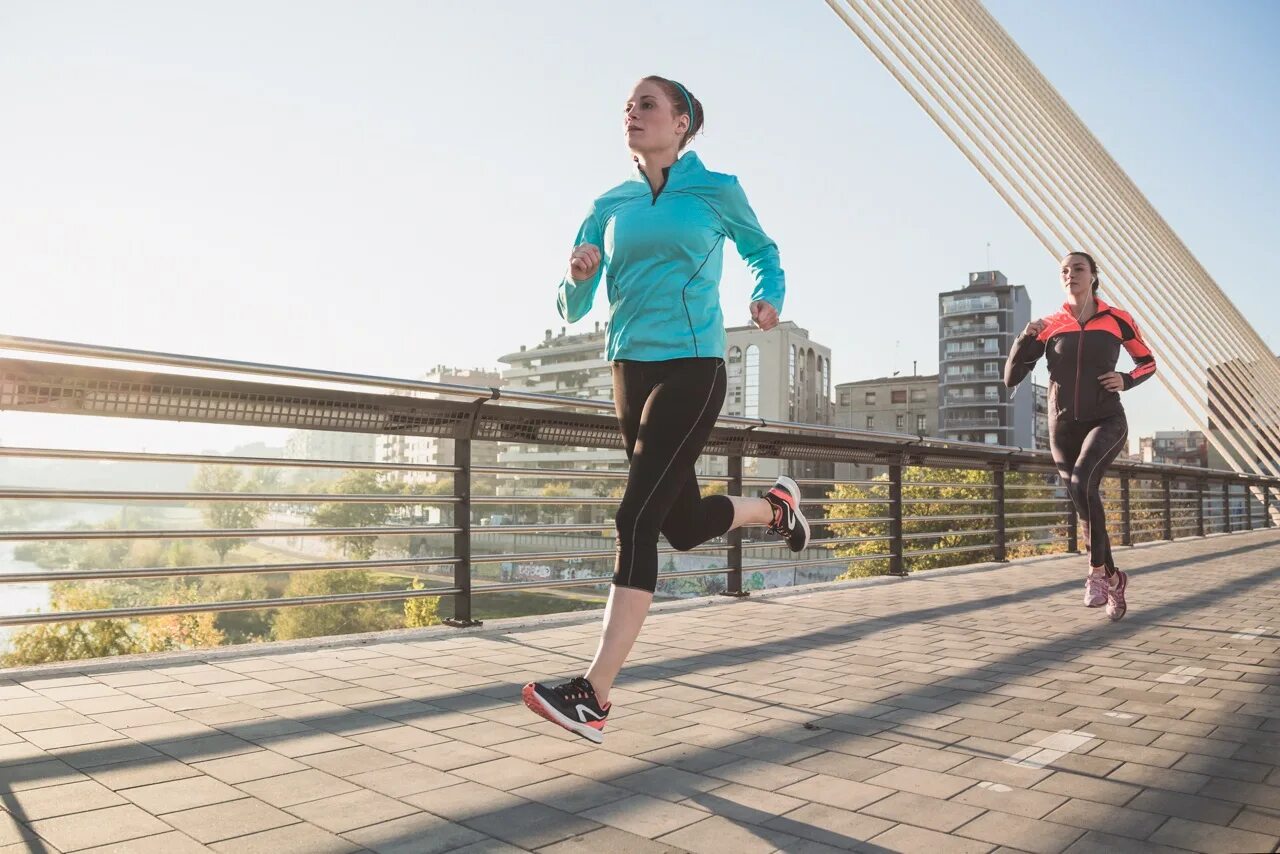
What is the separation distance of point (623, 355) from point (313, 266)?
182m

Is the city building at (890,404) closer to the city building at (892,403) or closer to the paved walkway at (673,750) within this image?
the city building at (892,403)

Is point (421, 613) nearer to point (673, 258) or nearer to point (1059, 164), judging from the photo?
point (1059, 164)

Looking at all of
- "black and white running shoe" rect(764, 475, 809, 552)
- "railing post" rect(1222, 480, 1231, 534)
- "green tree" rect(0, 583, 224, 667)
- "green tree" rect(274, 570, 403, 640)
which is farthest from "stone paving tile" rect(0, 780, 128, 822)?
"green tree" rect(274, 570, 403, 640)

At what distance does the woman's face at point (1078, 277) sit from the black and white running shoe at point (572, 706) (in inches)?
188

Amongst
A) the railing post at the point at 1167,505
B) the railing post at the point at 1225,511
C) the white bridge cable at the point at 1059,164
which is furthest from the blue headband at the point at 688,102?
the railing post at the point at 1225,511

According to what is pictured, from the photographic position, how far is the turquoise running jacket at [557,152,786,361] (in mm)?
3041

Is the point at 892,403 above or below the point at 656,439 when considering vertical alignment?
above

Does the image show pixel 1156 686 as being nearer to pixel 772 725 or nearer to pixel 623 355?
pixel 772 725

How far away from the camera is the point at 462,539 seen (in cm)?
546

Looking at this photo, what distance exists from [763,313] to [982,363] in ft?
342

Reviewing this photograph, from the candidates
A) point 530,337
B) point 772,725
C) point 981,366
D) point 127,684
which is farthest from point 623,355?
point 530,337

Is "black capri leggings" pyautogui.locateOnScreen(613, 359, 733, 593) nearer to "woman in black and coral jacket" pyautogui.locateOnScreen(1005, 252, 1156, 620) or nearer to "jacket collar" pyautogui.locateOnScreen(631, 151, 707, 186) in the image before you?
"jacket collar" pyautogui.locateOnScreen(631, 151, 707, 186)

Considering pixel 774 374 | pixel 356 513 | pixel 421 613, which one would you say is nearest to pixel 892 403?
pixel 774 374

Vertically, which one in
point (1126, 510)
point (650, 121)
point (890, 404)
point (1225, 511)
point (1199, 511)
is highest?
point (890, 404)
